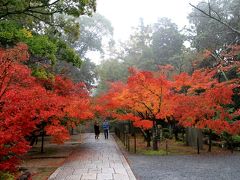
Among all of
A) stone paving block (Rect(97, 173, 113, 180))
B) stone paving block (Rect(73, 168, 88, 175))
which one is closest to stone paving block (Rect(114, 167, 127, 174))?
stone paving block (Rect(97, 173, 113, 180))

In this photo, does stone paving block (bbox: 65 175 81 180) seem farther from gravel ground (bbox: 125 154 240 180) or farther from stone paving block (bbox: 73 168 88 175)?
gravel ground (bbox: 125 154 240 180)

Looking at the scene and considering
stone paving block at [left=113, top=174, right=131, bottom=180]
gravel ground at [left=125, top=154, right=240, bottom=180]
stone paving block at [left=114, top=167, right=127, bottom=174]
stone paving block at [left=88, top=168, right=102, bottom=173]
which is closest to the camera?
stone paving block at [left=113, top=174, right=131, bottom=180]

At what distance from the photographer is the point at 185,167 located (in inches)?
512

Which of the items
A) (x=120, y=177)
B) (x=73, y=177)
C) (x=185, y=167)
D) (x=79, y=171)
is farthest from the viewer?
(x=185, y=167)

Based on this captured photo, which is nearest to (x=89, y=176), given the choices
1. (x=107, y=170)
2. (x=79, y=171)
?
(x=79, y=171)

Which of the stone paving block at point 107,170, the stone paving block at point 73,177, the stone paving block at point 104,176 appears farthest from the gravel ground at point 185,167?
the stone paving block at point 73,177

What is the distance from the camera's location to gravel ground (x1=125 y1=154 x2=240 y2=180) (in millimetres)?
11047

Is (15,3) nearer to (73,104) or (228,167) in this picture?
(73,104)

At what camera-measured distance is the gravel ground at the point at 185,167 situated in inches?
435

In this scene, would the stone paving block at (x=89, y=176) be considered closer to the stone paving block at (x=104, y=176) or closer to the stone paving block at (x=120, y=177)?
the stone paving block at (x=104, y=176)

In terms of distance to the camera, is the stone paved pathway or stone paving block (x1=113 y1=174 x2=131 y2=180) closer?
stone paving block (x1=113 y1=174 x2=131 y2=180)

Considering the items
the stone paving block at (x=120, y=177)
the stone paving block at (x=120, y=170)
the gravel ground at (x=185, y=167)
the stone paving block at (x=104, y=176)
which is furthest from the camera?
the stone paving block at (x=120, y=170)

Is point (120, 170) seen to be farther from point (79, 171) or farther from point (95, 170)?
point (79, 171)

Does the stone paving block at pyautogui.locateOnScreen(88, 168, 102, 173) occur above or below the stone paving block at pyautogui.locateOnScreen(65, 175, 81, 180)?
above
